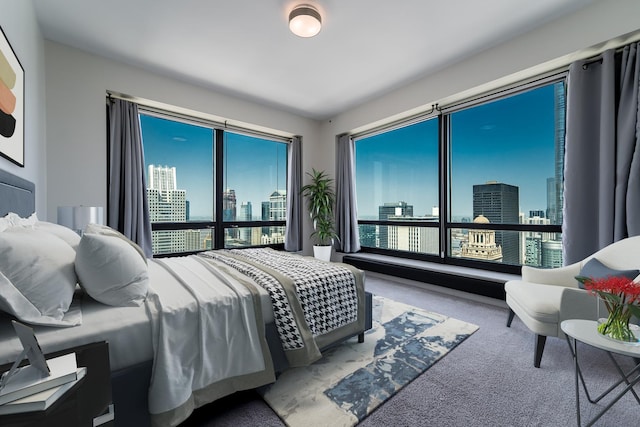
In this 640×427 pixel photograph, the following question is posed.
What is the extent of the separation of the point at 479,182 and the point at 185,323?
365 cm

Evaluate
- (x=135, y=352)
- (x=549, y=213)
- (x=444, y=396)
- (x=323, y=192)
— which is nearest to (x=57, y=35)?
(x=135, y=352)

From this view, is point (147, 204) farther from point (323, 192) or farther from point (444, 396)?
point (444, 396)

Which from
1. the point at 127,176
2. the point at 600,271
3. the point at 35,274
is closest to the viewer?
the point at 35,274

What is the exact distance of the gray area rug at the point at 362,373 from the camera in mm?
1379

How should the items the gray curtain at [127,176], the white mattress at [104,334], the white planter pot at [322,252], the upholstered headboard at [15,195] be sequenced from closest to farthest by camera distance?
1. the white mattress at [104,334]
2. the upholstered headboard at [15,195]
3. the gray curtain at [127,176]
4. the white planter pot at [322,252]

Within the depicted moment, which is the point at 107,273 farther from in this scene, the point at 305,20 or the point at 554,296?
the point at 554,296

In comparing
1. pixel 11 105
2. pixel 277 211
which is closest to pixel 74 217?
pixel 11 105

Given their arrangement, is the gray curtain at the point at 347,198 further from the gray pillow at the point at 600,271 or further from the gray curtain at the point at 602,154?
the gray pillow at the point at 600,271

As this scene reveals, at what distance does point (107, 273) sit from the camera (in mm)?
1227

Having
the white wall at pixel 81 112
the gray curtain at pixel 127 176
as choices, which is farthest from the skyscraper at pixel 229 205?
the white wall at pixel 81 112

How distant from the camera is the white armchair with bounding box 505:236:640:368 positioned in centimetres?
167

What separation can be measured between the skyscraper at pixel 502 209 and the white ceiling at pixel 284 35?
1.63 meters

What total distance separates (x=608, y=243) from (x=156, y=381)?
3402mm

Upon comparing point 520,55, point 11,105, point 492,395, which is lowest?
Result: point 492,395
